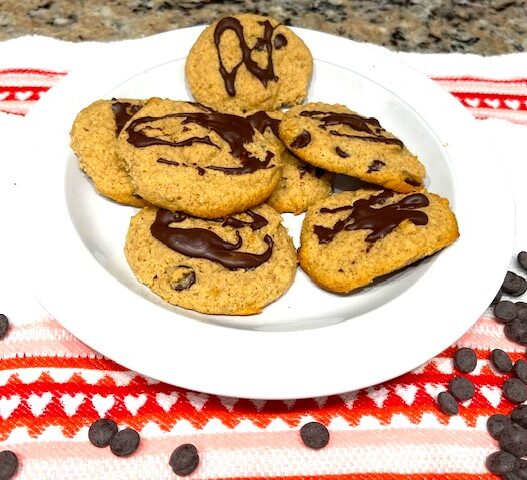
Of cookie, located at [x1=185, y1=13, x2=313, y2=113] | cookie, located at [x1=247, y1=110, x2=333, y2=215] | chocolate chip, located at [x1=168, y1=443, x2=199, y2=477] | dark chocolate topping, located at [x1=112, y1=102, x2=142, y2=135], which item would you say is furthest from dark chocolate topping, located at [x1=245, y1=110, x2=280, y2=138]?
chocolate chip, located at [x1=168, y1=443, x2=199, y2=477]

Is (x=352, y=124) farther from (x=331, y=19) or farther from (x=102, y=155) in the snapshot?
(x=331, y=19)

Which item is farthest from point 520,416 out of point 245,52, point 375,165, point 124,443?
point 245,52

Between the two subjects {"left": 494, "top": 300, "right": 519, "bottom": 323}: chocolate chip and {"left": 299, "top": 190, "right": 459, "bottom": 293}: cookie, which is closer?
{"left": 299, "top": 190, "right": 459, "bottom": 293}: cookie

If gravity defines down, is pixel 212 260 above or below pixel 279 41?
below

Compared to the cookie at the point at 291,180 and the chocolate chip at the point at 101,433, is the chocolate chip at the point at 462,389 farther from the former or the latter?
the chocolate chip at the point at 101,433

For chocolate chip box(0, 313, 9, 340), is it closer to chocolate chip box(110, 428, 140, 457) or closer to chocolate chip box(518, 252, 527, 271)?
chocolate chip box(110, 428, 140, 457)

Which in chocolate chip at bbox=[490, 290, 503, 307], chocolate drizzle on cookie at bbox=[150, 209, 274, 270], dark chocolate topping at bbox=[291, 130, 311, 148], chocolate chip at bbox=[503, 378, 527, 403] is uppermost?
dark chocolate topping at bbox=[291, 130, 311, 148]

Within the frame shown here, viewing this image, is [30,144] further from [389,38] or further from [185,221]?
[389,38]

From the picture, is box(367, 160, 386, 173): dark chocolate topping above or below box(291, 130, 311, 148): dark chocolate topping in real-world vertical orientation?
below
